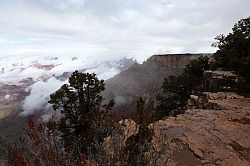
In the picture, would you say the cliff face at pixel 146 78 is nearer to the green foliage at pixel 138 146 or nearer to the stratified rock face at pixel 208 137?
the stratified rock face at pixel 208 137

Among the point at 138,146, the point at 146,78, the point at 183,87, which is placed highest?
the point at 138,146

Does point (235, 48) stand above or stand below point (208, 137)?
above

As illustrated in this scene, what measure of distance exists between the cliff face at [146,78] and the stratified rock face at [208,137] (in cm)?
10781

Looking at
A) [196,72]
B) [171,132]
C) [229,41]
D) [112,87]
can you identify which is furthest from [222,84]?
[112,87]

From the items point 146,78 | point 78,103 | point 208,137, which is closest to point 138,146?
point 208,137

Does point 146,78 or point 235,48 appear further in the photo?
point 146,78

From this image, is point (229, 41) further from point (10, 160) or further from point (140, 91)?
point (140, 91)

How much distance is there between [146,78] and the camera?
557 ft

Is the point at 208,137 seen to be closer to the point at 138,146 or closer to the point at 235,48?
the point at 138,146

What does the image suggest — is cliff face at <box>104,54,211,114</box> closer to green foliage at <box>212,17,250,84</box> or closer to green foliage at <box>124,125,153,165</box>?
green foliage at <box>212,17,250,84</box>

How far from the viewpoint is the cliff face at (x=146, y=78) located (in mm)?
144000

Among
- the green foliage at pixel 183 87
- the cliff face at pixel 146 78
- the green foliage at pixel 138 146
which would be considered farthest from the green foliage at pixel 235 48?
the cliff face at pixel 146 78

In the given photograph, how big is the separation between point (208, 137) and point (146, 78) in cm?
15216

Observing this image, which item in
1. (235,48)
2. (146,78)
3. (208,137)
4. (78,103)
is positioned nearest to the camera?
→ (208,137)
